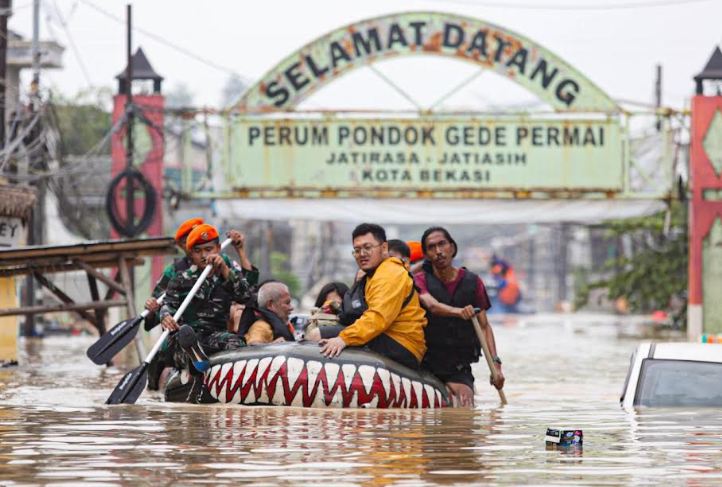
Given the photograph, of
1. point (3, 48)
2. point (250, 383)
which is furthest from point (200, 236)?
point (3, 48)

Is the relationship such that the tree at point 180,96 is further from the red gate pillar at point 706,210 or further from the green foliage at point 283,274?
the red gate pillar at point 706,210

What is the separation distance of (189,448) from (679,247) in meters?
33.8

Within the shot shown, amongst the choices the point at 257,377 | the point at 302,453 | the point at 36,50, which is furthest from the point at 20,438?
the point at 36,50

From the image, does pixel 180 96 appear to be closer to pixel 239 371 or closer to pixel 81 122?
pixel 81 122

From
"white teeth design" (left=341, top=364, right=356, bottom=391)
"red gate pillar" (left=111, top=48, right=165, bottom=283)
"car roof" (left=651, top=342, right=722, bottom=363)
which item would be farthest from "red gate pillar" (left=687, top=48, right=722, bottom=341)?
"white teeth design" (left=341, top=364, right=356, bottom=391)

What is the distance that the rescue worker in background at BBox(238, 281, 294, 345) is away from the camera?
1470 centimetres

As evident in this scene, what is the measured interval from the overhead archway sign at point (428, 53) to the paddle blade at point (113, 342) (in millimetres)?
14345

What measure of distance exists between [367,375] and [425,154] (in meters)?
16.4

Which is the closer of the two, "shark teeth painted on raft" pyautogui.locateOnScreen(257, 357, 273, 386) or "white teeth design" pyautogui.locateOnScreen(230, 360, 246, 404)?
"shark teeth painted on raft" pyautogui.locateOnScreen(257, 357, 273, 386)

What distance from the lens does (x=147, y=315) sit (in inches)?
598

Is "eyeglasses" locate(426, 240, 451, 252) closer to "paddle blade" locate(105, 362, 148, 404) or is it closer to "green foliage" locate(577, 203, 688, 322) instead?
"paddle blade" locate(105, 362, 148, 404)

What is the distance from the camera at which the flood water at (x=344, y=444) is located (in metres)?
8.76

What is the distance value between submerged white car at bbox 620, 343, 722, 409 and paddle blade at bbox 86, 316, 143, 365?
437 centimetres

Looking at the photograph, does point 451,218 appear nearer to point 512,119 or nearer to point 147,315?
point 512,119
